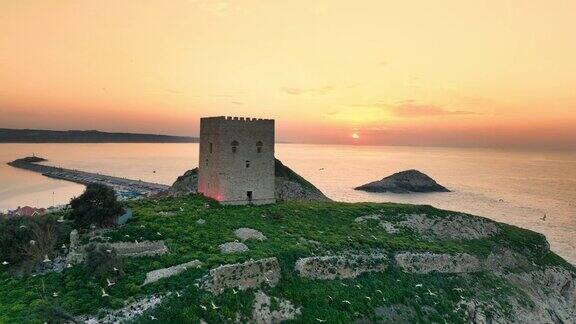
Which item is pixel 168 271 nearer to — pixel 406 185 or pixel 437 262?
pixel 437 262

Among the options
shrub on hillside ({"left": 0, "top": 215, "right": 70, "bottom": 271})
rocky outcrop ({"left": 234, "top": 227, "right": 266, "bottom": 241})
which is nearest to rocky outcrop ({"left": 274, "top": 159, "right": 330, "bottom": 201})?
rocky outcrop ({"left": 234, "top": 227, "right": 266, "bottom": 241})

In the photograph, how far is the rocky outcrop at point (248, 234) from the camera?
28.8 meters

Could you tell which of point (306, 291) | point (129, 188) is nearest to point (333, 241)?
point (306, 291)

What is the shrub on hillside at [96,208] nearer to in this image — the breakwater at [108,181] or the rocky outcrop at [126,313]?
the rocky outcrop at [126,313]

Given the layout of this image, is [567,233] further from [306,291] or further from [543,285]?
[306,291]

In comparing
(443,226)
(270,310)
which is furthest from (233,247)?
(443,226)

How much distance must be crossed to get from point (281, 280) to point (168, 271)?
6.86 meters

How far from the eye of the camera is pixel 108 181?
113875 mm

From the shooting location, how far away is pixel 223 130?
37250 millimetres

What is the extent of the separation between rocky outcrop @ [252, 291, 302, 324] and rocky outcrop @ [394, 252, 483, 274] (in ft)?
37.7

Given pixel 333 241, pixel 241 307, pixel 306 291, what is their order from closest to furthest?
pixel 241 307 → pixel 306 291 → pixel 333 241

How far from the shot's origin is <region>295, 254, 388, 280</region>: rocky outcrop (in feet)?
87.3

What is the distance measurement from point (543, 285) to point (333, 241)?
21086 mm

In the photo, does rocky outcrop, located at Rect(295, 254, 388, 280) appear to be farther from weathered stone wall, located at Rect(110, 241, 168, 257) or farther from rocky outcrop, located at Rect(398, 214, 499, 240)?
rocky outcrop, located at Rect(398, 214, 499, 240)
